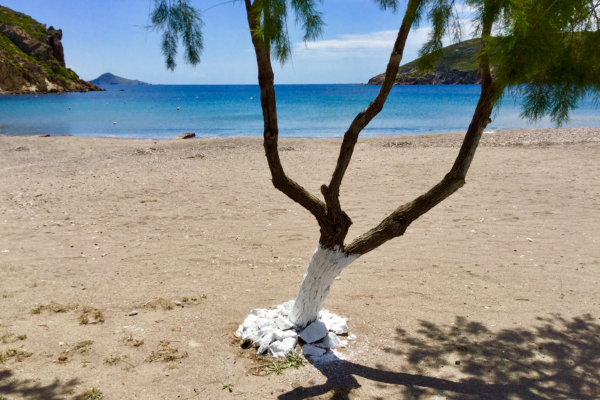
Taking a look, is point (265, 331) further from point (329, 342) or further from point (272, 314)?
point (329, 342)

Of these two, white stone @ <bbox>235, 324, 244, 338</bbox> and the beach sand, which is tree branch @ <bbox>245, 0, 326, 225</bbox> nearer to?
white stone @ <bbox>235, 324, 244, 338</bbox>

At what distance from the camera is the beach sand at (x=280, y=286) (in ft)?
13.3

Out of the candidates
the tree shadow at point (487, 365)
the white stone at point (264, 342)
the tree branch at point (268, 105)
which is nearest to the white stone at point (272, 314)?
the white stone at point (264, 342)

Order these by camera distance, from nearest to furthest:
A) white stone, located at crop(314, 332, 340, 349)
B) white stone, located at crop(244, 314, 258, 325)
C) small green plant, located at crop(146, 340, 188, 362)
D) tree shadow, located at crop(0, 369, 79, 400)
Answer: tree shadow, located at crop(0, 369, 79, 400) < small green plant, located at crop(146, 340, 188, 362) < white stone, located at crop(314, 332, 340, 349) < white stone, located at crop(244, 314, 258, 325)

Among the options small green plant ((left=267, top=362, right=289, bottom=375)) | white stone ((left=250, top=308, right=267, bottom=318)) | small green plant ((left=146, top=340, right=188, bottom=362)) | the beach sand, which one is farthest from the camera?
white stone ((left=250, top=308, right=267, bottom=318))

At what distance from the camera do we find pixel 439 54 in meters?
4.52

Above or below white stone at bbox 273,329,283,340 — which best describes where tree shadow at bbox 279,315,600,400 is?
below

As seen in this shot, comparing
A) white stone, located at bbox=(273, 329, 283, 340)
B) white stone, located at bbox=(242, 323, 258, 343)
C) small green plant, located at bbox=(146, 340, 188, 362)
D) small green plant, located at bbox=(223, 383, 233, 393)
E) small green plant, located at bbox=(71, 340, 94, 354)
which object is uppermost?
white stone, located at bbox=(273, 329, 283, 340)

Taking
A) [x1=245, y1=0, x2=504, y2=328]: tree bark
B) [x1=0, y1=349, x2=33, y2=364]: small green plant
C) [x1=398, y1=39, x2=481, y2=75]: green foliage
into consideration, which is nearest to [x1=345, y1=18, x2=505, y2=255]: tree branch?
[x1=245, y1=0, x2=504, y2=328]: tree bark

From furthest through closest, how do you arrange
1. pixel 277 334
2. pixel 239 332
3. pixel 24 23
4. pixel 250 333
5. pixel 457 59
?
pixel 24 23, pixel 239 332, pixel 250 333, pixel 277 334, pixel 457 59

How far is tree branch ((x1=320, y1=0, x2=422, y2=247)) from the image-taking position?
3828 mm

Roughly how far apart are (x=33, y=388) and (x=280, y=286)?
2950 millimetres

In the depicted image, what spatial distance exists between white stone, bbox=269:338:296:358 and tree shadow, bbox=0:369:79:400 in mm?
1677

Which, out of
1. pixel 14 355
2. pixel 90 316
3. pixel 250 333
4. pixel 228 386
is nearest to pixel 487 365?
pixel 250 333
